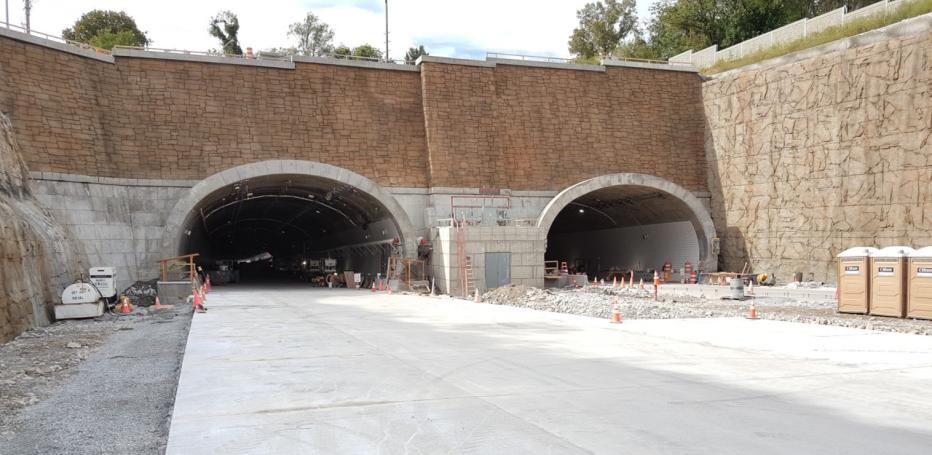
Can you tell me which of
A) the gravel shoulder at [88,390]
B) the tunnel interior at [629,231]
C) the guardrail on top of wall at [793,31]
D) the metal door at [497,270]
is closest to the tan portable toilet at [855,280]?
the metal door at [497,270]

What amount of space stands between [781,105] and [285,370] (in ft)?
90.6

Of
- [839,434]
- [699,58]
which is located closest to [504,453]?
[839,434]

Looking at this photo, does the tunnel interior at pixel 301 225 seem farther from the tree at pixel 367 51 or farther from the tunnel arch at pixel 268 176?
the tree at pixel 367 51

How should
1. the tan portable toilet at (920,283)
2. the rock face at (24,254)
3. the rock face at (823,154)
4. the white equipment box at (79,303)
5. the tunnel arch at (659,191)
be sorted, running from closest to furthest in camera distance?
the rock face at (24,254) → the tan portable toilet at (920,283) → the white equipment box at (79,303) → the rock face at (823,154) → the tunnel arch at (659,191)

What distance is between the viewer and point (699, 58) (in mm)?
40031

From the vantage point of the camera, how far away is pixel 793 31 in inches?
1366

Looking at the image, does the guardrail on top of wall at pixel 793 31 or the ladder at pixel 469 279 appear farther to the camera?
the guardrail on top of wall at pixel 793 31

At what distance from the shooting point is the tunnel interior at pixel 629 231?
34375mm

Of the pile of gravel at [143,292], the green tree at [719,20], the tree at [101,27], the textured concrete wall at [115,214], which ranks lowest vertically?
the pile of gravel at [143,292]

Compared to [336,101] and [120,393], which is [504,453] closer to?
[120,393]

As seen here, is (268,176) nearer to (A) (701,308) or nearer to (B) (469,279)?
(B) (469,279)

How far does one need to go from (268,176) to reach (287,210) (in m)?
15.4

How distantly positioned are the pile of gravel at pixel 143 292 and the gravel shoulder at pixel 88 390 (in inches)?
328

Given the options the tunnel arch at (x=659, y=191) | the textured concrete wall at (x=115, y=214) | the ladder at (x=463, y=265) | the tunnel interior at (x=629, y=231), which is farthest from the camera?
the tunnel interior at (x=629, y=231)
